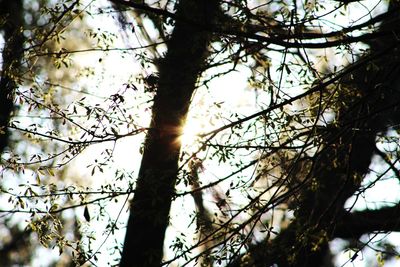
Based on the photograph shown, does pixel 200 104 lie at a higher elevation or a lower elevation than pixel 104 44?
lower

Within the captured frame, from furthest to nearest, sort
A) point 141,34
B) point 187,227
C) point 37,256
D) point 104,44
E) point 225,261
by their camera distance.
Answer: point 37,256
point 141,34
point 104,44
point 187,227
point 225,261

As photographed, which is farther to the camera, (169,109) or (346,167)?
(346,167)

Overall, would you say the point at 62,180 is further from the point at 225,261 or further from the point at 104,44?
the point at 225,261

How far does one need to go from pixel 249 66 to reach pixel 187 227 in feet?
5.61

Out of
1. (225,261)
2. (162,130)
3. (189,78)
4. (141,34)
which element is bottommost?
(225,261)

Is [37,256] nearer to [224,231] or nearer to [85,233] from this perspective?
[85,233]

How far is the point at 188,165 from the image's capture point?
415cm

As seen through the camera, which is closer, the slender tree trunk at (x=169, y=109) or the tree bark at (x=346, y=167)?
the tree bark at (x=346, y=167)

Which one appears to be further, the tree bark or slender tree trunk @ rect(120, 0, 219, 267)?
slender tree trunk @ rect(120, 0, 219, 267)

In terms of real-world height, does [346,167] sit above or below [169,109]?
below

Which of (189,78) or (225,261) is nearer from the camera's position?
(225,261)

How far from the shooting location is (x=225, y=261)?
3.77m

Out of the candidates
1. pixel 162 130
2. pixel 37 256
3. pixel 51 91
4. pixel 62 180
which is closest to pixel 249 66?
pixel 162 130

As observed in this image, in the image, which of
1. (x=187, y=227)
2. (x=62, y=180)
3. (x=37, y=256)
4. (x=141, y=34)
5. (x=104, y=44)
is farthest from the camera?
(x=37, y=256)
